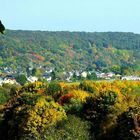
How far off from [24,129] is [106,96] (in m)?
10.9

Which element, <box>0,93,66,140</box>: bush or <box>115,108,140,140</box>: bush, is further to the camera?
<box>0,93,66,140</box>: bush

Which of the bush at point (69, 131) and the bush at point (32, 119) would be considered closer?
the bush at point (69, 131)

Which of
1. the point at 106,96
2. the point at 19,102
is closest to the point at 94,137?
the point at 106,96

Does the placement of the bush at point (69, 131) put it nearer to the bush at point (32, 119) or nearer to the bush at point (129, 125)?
the bush at point (32, 119)

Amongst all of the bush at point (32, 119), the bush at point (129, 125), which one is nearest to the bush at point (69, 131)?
the bush at point (32, 119)

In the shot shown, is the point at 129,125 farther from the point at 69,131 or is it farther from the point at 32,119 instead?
the point at 32,119

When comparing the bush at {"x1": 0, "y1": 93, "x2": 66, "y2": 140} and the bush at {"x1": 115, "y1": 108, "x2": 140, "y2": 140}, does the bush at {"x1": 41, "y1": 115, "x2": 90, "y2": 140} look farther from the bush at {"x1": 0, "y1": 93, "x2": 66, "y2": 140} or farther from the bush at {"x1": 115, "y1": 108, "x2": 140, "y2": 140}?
the bush at {"x1": 115, "y1": 108, "x2": 140, "y2": 140}

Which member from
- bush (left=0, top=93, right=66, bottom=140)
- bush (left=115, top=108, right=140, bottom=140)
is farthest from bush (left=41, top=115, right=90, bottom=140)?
bush (left=115, top=108, right=140, bottom=140)

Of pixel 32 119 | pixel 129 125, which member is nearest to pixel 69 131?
pixel 129 125

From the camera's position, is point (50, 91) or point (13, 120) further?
→ point (50, 91)

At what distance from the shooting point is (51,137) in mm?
46594

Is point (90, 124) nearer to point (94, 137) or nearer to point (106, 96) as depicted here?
point (94, 137)

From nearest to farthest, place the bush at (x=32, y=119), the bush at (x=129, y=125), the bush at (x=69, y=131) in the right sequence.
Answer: the bush at (x=69, y=131), the bush at (x=129, y=125), the bush at (x=32, y=119)

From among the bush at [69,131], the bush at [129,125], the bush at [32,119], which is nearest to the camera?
the bush at [69,131]
